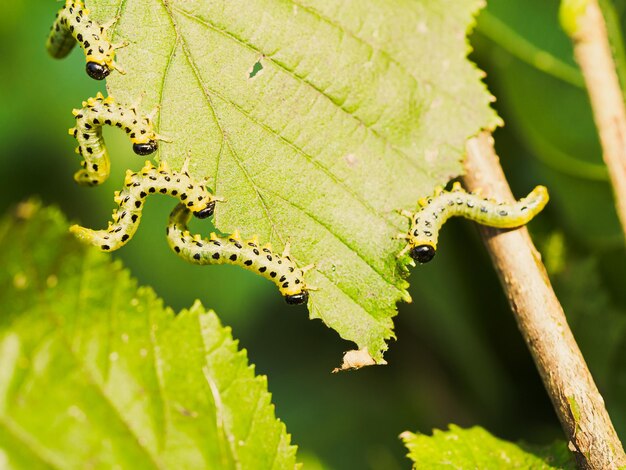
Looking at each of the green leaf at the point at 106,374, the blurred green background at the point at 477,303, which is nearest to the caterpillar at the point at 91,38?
the green leaf at the point at 106,374

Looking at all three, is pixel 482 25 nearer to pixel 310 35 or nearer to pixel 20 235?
pixel 310 35

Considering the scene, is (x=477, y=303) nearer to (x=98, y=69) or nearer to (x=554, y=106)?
(x=554, y=106)

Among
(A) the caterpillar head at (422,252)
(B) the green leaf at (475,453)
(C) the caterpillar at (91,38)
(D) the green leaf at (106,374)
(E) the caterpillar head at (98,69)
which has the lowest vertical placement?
(D) the green leaf at (106,374)

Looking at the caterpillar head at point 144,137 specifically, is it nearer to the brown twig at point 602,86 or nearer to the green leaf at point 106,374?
the green leaf at point 106,374

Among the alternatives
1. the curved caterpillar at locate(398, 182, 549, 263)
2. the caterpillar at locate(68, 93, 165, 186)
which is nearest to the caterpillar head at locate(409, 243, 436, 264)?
the curved caterpillar at locate(398, 182, 549, 263)

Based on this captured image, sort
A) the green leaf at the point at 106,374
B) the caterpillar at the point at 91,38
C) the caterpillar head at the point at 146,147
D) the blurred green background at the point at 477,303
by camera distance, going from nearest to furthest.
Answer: the green leaf at the point at 106,374 → the caterpillar at the point at 91,38 → the caterpillar head at the point at 146,147 → the blurred green background at the point at 477,303

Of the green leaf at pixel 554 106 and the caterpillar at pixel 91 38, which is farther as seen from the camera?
the green leaf at pixel 554 106

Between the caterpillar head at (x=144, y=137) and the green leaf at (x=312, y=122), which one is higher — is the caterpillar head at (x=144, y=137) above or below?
below

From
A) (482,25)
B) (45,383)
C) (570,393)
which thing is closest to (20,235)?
(45,383)
